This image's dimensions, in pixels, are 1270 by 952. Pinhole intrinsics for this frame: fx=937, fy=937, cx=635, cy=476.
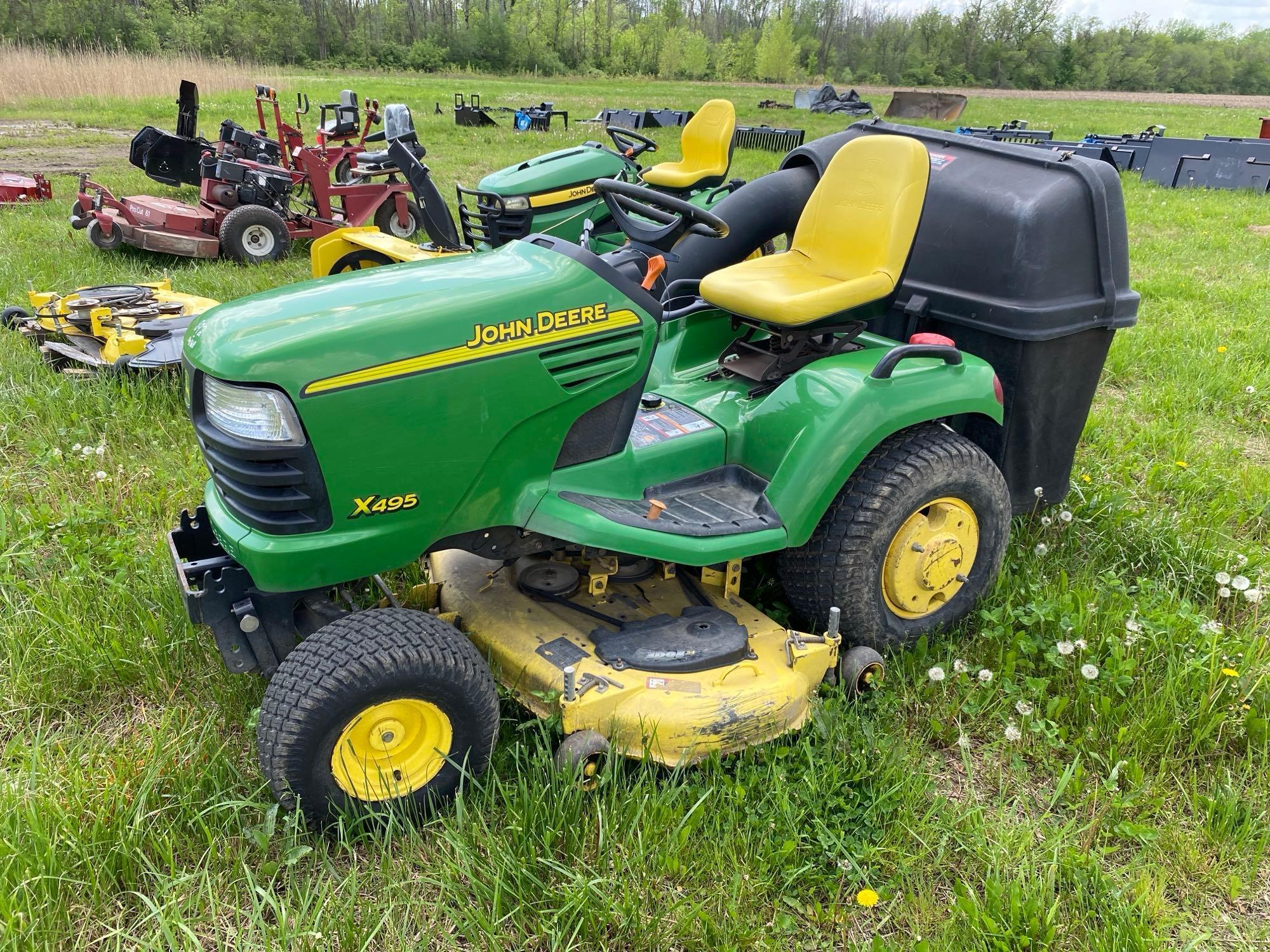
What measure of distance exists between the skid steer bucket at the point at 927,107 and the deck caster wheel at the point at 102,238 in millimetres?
18114

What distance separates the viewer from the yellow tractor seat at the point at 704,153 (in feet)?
19.5

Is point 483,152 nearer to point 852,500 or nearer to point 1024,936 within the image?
point 852,500

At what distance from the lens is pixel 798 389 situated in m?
2.73

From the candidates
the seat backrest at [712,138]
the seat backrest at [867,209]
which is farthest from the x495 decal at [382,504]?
the seat backrest at [712,138]

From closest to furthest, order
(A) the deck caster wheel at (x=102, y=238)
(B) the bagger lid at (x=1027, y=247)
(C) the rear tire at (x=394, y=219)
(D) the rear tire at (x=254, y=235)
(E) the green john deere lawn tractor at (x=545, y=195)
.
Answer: (B) the bagger lid at (x=1027, y=247) < (E) the green john deere lawn tractor at (x=545, y=195) < (A) the deck caster wheel at (x=102, y=238) < (D) the rear tire at (x=254, y=235) < (C) the rear tire at (x=394, y=219)

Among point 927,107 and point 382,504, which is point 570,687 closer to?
point 382,504

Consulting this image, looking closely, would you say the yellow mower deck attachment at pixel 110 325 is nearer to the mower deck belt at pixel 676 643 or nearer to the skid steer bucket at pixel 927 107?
the mower deck belt at pixel 676 643

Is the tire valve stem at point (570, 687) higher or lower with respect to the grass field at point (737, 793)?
higher

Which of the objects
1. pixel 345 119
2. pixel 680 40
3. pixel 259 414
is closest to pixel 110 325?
pixel 259 414

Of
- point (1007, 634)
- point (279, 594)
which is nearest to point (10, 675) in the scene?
point (279, 594)

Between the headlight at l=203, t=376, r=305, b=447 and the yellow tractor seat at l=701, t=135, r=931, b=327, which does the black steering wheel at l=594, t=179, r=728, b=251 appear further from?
the headlight at l=203, t=376, r=305, b=447

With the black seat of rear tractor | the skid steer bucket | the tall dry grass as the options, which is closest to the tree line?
the tall dry grass

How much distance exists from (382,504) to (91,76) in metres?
18.8

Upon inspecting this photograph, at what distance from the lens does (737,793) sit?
7.29 ft
